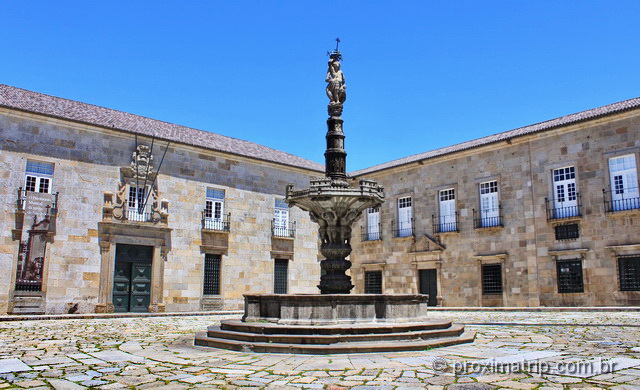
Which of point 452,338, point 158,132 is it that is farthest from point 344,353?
point 158,132

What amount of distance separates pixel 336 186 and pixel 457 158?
13082 mm

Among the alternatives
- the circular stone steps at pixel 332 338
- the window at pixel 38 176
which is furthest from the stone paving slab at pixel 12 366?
the window at pixel 38 176

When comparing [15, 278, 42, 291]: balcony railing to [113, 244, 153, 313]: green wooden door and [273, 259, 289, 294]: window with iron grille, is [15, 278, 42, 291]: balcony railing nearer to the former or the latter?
[113, 244, 153, 313]: green wooden door

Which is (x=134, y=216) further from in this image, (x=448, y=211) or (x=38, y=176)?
(x=448, y=211)

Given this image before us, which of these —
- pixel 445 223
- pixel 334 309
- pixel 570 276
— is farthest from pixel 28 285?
pixel 570 276

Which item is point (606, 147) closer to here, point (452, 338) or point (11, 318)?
point (452, 338)

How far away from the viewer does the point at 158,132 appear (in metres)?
20.5

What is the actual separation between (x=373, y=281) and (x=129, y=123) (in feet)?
39.4

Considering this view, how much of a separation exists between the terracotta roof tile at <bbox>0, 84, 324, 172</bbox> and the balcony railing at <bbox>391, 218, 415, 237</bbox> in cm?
447

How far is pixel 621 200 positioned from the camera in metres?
16.9

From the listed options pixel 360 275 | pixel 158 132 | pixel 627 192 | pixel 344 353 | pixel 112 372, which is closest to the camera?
pixel 112 372

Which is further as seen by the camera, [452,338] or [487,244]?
[487,244]

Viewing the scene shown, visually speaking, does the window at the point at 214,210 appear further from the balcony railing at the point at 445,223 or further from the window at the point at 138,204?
the balcony railing at the point at 445,223

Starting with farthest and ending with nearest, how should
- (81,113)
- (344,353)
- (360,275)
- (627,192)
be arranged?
(360,275) < (81,113) < (627,192) < (344,353)
